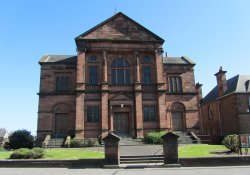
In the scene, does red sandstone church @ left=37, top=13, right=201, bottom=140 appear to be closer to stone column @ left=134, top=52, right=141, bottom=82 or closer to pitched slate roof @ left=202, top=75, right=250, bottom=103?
stone column @ left=134, top=52, right=141, bottom=82

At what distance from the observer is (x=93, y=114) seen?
2891 centimetres

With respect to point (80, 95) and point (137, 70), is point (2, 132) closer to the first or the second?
point (80, 95)

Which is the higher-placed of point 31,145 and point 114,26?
point 114,26

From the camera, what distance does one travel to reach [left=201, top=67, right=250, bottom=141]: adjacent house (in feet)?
108

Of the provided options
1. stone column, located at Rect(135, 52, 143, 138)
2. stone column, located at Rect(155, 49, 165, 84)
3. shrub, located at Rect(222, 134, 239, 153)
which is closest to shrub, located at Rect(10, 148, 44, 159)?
stone column, located at Rect(135, 52, 143, 138)

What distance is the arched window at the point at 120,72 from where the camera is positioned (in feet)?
100

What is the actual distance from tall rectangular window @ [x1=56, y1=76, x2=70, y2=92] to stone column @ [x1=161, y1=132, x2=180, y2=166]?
18.7 metres

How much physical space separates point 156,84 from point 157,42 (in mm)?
5427

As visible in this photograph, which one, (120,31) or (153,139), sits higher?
(120,31)

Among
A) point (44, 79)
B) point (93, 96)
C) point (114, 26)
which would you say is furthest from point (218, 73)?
point (44, 79)

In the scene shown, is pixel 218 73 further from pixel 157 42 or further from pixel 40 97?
pixel 40 97

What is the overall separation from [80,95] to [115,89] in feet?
13.8

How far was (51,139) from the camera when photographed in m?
27.3

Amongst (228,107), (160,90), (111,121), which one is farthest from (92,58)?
(228,107)
